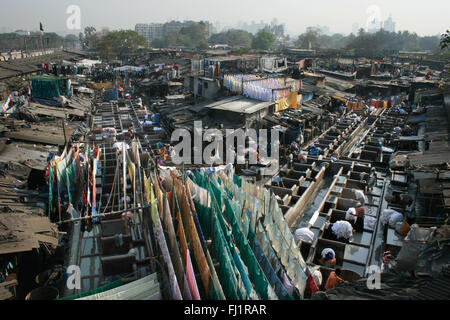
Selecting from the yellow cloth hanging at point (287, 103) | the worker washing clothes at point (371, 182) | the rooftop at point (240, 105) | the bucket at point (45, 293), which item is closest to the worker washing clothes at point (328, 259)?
the worker washing clothes at point (371, 182)

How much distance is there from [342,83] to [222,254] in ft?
128

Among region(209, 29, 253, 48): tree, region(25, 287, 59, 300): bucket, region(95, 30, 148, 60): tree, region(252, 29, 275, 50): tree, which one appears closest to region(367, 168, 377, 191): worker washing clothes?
region(25, 287, 59, 300): bucket

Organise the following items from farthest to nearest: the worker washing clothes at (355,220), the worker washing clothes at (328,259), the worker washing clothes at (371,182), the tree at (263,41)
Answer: the tree at (263,41), the worker washing clothes at (371,182), the worker washing clothes at (355,220), the worker washing clothes at (328,259)

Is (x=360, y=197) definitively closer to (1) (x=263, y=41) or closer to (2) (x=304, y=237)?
(2) (x=304, y=237)

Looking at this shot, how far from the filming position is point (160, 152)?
68.9 feet

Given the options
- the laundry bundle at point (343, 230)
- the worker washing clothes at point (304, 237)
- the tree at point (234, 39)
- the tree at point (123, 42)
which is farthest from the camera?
the tree at point (234, 39)

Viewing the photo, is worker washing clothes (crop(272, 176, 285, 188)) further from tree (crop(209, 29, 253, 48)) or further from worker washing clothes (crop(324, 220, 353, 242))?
tree (crop(209, 29, 253, 48))

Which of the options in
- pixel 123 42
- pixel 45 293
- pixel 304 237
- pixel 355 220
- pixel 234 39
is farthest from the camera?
pixel 234 39

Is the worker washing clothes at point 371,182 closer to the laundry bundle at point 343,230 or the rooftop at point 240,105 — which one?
the laundry bundle at point 343,230

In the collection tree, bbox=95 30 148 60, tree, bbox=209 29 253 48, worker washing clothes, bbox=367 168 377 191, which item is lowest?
worker washing clothes, bbox=367 168 377 191

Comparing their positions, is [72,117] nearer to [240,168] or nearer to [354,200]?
[240,168]

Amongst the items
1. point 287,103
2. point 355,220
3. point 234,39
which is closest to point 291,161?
point 355,220
